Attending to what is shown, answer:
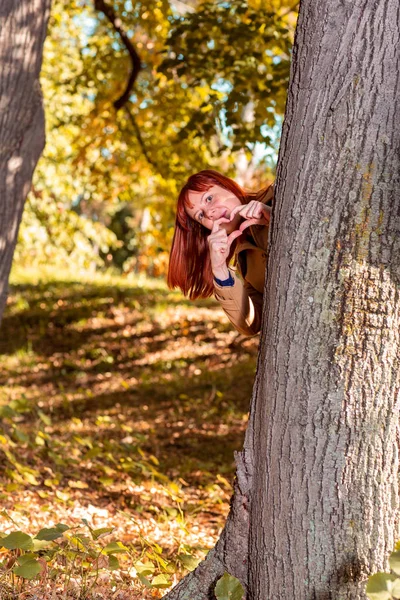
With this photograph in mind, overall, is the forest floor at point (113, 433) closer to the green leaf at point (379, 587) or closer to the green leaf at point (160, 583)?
the green leaf at point (160, 583)

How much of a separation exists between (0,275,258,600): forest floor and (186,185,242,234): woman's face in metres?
1.26

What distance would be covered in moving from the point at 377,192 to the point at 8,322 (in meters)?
9.07

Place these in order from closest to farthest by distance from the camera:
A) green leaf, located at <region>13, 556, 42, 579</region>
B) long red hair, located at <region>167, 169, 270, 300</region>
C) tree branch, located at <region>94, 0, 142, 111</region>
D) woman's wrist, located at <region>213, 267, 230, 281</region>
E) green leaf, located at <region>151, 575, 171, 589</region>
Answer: green leaf, located at <region>13, 556, 42, 579</region>
green leaf, located at <region>151, 575, 171, 589</region>
woman's wrist, located at <region>213, 267, 230, 281</region>
long red hair, located at <region>167, 169, 270, 300</region>
tree branch, located at <region>94, 0, 142, 111</region>

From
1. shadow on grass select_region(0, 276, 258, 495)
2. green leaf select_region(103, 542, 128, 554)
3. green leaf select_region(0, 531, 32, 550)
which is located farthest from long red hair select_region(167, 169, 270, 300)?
shadow on grass select_region(0, 276, 258, 495)

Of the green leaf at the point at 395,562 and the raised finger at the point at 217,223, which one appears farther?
the raised finger at the point at 217,223

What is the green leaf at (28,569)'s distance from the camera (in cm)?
231

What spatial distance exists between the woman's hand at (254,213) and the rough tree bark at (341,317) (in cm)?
42

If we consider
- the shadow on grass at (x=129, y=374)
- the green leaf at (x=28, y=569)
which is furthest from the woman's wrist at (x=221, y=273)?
the shadow on grass at (x=129, y=374)

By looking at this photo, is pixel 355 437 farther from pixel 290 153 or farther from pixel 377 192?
pixel 290 153

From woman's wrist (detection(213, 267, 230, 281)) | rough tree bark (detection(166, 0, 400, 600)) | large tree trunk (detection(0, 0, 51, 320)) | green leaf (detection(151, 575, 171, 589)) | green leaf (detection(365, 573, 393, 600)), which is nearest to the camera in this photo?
green leaf (detection(365, 573, 393, 600))

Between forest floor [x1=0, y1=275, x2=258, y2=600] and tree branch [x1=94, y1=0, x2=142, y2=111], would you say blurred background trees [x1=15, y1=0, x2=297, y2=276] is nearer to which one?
tree branch [x1=94, y1=0, x2=142, y2=111]

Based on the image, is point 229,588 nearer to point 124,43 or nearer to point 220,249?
point 220,249

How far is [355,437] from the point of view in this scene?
6.73ft

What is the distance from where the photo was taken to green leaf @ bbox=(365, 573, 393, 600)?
1.73 m
